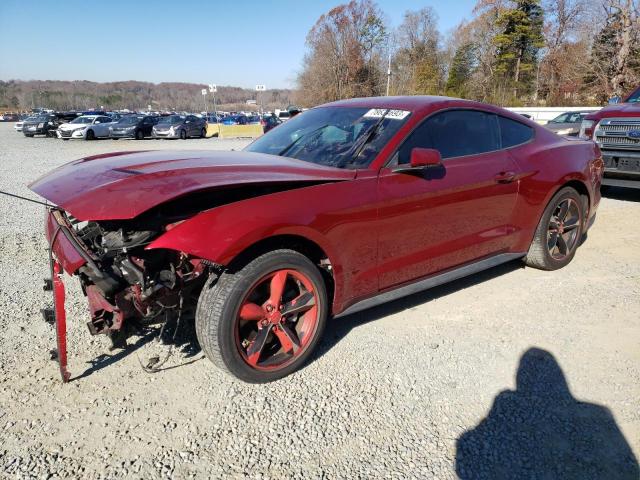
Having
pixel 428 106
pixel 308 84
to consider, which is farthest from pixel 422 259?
pixel 308 84

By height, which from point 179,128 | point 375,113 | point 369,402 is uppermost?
→ point 179,128

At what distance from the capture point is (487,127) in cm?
380

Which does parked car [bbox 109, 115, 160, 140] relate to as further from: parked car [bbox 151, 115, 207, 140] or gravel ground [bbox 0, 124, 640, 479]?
gravel ground [bbox 0, 124, 640, 479]

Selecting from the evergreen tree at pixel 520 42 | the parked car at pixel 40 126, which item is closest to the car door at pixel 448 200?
the parked car at pixel 40 126

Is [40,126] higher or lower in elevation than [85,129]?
higher

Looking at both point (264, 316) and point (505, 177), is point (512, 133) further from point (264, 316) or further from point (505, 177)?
point (264, 316)

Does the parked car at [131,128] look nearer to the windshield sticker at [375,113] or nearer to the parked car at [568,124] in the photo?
the parked car at [568,124]

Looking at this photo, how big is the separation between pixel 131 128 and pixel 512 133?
82.1 feet

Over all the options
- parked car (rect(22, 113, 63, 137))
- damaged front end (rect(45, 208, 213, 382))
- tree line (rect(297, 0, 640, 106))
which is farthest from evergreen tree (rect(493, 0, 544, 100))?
damaged front end (rect(45, 208, 213, 382))

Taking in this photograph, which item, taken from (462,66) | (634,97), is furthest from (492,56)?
(634,97)

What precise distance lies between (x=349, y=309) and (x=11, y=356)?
2.21m

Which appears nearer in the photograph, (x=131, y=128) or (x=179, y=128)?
(x=131, y=128)

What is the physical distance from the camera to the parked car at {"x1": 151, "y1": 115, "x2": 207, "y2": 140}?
86.4ft

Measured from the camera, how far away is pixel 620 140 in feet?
23.4
